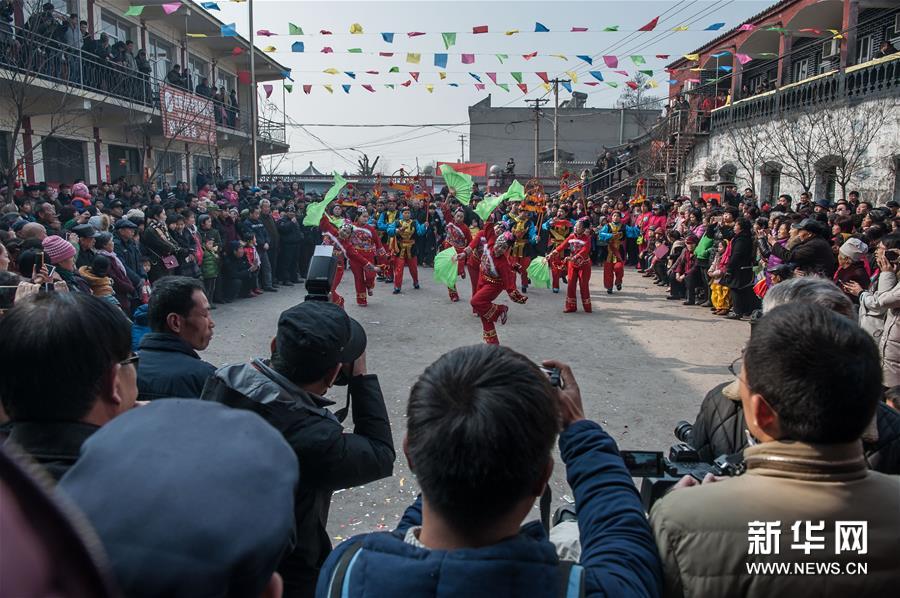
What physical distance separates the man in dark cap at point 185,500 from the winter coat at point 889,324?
480 centimetres

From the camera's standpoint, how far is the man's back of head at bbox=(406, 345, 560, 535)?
1.12 metres

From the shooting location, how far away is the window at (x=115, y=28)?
15.9 m

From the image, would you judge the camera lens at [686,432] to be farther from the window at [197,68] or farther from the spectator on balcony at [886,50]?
the window at [197,68]

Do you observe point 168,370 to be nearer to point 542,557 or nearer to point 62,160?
point 542,557

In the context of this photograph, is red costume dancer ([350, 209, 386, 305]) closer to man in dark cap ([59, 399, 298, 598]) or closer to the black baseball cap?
the black baseball cap

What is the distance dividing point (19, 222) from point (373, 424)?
21.7 feet

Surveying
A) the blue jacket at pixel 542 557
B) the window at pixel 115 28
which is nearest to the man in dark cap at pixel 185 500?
the blue jacket at pixel 542 557

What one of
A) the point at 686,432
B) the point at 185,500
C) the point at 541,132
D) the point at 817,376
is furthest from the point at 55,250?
the point at 541,132

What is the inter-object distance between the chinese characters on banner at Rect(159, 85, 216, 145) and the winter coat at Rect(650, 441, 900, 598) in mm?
17167

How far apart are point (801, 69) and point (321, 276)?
22044mm

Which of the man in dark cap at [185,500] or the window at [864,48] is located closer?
the man in dark cap at [185,500]

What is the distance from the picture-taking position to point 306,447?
185 cm

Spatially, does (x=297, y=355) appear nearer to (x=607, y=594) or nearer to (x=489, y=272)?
(x=607, y=594)

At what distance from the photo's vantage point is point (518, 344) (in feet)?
27.3
